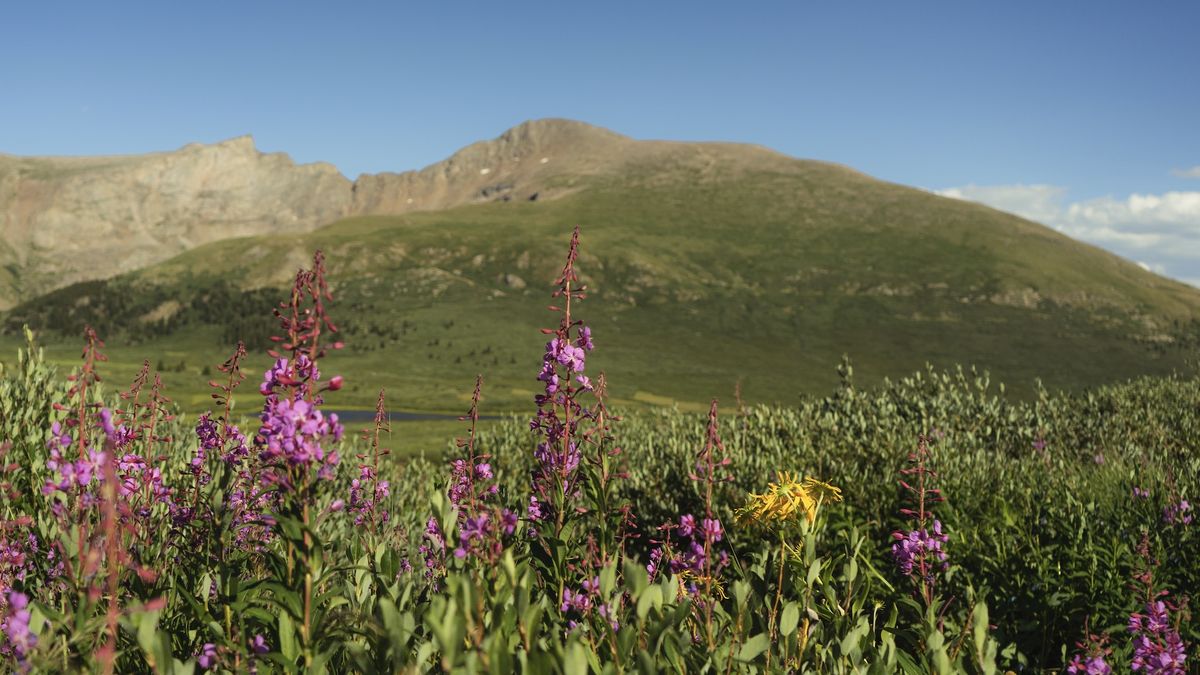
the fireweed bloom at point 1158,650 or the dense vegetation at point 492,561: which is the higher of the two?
the dense vegetation at point 492,561

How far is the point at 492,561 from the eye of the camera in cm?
308

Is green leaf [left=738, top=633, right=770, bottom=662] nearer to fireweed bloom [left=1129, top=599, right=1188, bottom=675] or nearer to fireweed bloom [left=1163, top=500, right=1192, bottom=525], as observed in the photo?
fireweed bloom [left=1129, top=599, right=1188, bottom=675]

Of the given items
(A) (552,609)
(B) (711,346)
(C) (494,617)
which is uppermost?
(C) (494,617)

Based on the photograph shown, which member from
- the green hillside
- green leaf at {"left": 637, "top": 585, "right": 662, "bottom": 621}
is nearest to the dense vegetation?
green leaf at {"left": 637, "top": 585, "right": 662, "bottom": 621}

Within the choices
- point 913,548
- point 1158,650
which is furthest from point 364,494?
point 1158,650

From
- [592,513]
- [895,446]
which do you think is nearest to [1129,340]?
[895,446]

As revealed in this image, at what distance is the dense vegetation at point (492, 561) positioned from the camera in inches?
116

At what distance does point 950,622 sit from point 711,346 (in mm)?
152128

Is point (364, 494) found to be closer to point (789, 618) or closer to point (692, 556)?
point (692, 556)

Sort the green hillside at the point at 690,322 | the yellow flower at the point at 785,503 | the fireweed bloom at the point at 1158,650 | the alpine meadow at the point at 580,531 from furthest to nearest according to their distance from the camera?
1. the green hillside at the point at 690,322
2. the fireweed bloom at the point at 1158,650
3. the yellow flower at the point at 785,503
4. the alpine meadow at the point at 580,531

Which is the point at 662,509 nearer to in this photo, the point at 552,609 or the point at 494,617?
the point at 552,609

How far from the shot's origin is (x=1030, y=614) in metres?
8.52

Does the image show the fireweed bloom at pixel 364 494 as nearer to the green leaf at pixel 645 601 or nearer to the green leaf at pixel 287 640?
the green leaf at pixel 287 640

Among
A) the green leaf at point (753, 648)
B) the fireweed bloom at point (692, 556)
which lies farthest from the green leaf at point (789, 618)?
the fireweed bloom at point (692, 556)
